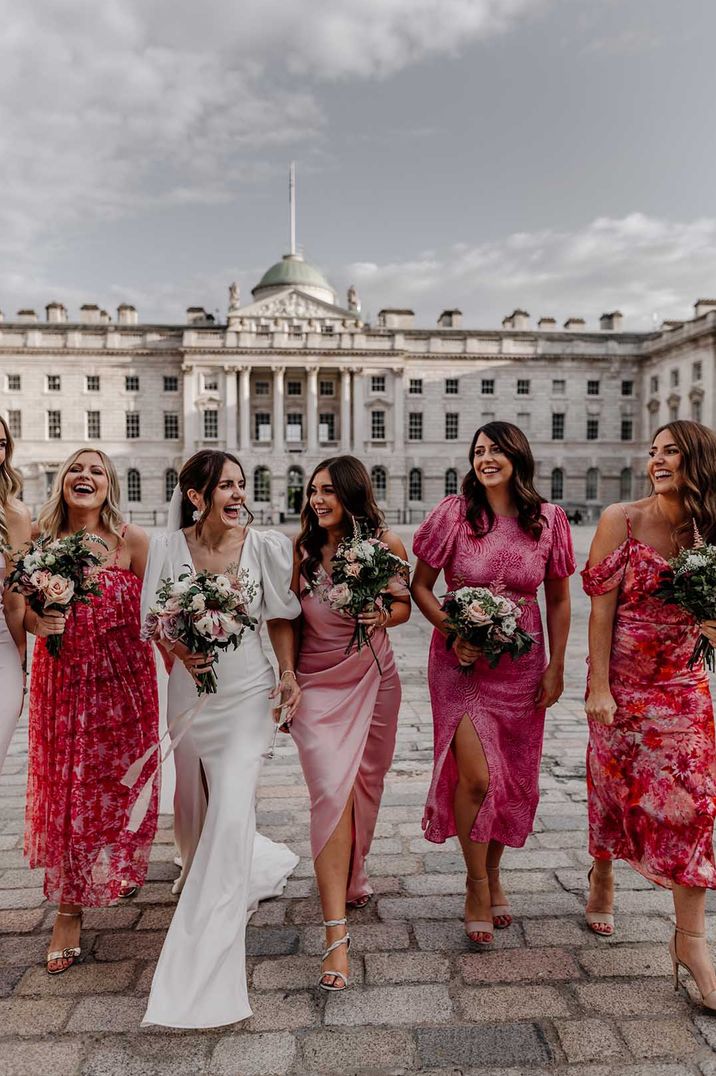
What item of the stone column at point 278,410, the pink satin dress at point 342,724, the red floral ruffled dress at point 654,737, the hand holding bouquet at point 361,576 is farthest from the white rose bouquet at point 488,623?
the stone column at point 278,410

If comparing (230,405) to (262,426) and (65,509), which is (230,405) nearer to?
(262,426)

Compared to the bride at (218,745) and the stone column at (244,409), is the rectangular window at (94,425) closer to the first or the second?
the stone column at (244,409)

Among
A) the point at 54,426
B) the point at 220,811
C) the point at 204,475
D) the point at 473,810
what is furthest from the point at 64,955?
the point at 54,426

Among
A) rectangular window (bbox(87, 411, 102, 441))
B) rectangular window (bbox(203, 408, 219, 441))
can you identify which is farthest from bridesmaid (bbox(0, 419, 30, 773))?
rectangular window (bbox(87, 411, 102, 441))

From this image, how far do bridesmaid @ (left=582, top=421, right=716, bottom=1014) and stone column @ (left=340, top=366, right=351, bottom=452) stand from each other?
5188 cm

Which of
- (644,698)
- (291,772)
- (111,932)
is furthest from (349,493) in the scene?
(291,772)

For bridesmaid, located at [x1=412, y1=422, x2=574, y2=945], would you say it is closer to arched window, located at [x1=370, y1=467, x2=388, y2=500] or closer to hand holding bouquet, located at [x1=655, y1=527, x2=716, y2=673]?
hand holding bouquet, located at [x1=655, y1=527, x2=716, y2=673]

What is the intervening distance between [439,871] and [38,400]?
2245 inches

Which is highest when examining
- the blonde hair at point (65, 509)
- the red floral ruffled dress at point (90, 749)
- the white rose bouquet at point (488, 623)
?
the blonde hair at point (65, 509)

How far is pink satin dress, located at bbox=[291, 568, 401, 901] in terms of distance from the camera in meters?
3.47

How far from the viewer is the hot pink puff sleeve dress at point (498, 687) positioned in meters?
3.58

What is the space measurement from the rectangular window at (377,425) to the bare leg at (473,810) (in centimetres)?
5282

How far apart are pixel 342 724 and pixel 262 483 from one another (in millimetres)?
51843

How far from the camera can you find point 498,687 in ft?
11.8
